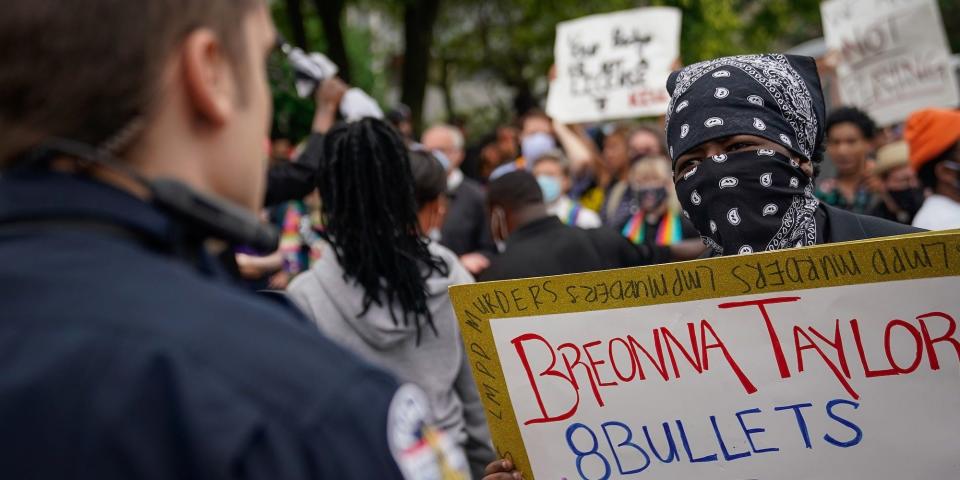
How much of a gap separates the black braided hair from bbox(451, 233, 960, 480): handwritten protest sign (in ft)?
3.40

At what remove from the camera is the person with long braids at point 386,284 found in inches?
138

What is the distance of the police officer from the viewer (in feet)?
3.26

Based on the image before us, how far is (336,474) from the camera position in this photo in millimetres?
1028

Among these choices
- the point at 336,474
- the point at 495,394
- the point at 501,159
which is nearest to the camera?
the point at 336,474

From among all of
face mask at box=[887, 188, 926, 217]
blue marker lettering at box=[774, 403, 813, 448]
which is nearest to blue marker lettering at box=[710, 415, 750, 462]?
blue marker lettering at box=[774, 403, 813, 448]

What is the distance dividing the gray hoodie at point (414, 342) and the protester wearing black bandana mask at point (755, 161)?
1.05m

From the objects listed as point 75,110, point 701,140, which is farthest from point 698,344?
point 75,110

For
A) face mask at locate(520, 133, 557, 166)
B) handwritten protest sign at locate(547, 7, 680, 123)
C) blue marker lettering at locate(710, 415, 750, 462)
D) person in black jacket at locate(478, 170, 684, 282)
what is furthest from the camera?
handwritten protest sign at locate(547, 7, 680, 123)

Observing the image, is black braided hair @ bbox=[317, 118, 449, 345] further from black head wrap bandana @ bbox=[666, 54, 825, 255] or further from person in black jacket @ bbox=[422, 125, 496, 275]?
person in black jacket @ bbox=[422, 125, 496, 275]

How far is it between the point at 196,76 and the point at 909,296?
1529 mm

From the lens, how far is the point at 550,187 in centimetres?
759

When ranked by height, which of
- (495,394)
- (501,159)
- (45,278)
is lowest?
(501,159)

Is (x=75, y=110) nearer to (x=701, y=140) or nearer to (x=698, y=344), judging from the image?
(x=698, y=344)

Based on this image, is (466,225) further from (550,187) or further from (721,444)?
(721,444)
